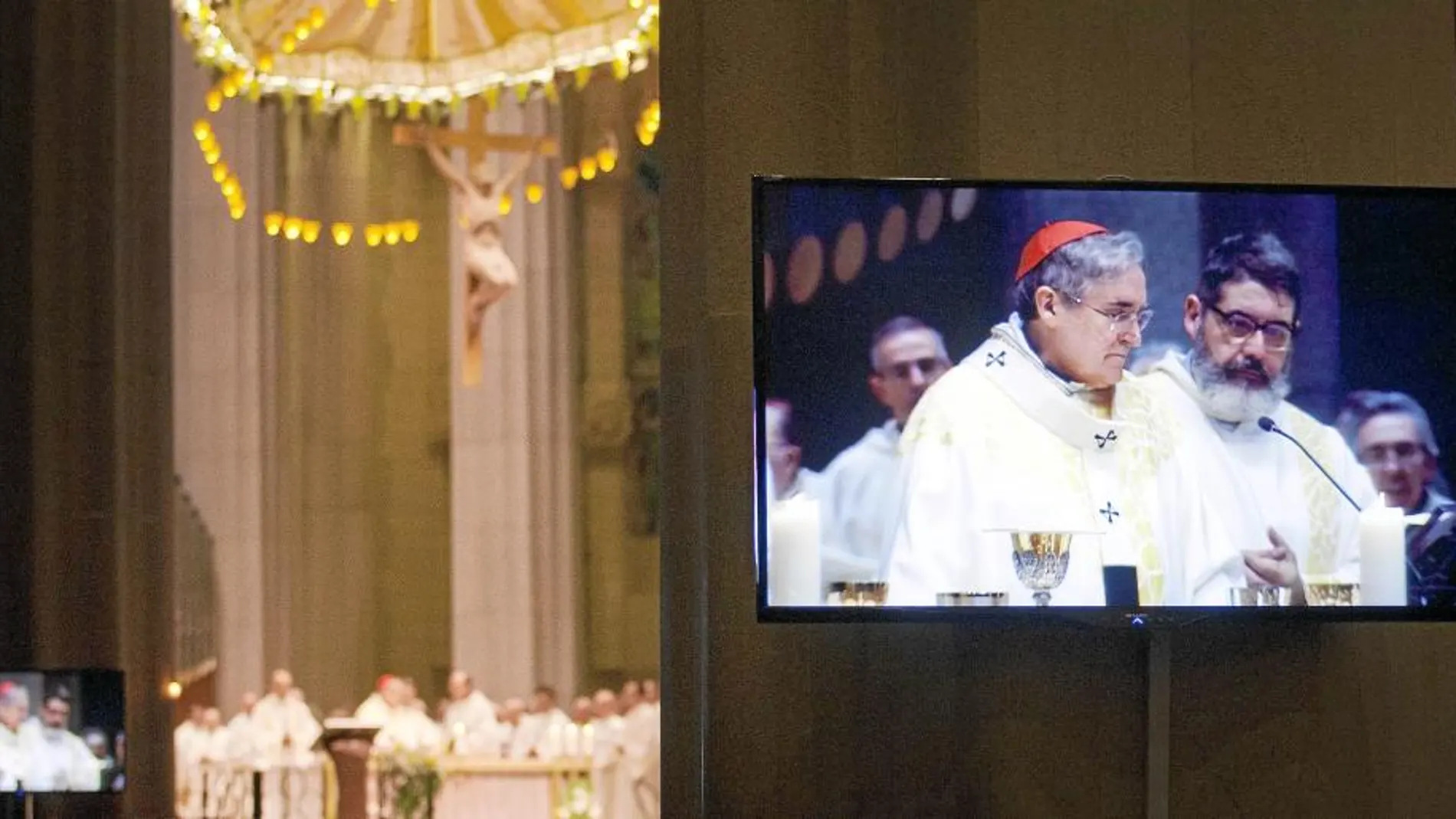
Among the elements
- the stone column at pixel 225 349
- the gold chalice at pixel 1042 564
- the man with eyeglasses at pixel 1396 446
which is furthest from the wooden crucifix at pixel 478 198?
the man with eyeglasses at pixel 1396 446

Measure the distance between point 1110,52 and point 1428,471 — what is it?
1124mm

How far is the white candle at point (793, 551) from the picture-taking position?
325 centimetres

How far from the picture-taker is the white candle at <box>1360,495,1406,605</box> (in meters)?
3.29

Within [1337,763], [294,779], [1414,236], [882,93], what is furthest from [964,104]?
[294,779]

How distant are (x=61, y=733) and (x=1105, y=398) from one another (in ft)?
7.72

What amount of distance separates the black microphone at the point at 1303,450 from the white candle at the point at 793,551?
3.05 ft

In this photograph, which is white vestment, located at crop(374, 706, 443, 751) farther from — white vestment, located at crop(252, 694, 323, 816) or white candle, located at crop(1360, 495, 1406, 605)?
white candle, located at crop(1360, 495, 1406, 605)

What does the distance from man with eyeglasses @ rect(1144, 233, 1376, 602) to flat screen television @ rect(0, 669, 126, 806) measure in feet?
7.72

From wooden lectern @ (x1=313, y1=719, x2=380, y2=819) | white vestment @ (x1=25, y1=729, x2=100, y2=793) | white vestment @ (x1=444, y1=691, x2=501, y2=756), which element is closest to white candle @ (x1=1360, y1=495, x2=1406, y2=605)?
white vestment @ (x1=444, y1=691, x2=501, y2=756)

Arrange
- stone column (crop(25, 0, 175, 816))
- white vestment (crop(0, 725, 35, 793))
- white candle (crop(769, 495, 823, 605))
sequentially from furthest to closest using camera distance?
stone column (crop(25, 0, 175, 816)), white vestment (crop(0, 725, 35, 793)), white candle (crop(769, 495, 823, 605))

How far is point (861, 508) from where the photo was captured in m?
3.28

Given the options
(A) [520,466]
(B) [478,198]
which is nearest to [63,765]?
(A) [520,466]

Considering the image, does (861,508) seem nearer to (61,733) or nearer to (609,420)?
(609,420)

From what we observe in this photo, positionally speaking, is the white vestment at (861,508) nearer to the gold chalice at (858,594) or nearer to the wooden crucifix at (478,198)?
the gold chalice at (858,594)
